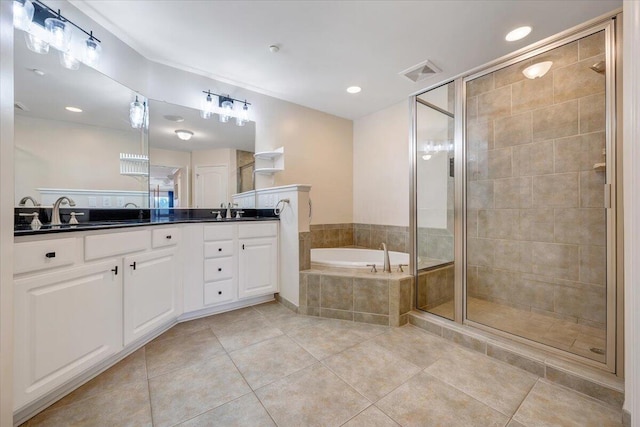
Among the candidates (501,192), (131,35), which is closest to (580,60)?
(501,192)

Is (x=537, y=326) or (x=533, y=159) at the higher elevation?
(x=533, y=159)

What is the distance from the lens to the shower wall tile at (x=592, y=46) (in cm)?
157

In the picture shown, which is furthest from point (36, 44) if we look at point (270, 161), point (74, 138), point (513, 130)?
point (513, 130)

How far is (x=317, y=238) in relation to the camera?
356 centimetres

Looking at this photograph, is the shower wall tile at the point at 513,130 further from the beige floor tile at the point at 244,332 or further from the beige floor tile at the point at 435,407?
the beige floor tile at the point at 244,332

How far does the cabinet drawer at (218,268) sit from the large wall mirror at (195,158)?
0.74 metres

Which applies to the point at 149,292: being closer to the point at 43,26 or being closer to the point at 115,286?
the point at 115,286

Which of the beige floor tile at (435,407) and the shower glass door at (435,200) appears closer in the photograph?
the beige floor tile at (435,407)

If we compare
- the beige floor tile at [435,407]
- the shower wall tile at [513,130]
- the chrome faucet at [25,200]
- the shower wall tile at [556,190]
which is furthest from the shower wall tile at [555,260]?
the chrome faucet at [25,200]

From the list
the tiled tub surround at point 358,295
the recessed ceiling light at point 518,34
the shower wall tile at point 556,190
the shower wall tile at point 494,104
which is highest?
the recessed ceiling light at point 518,34

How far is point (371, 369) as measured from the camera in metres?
1.59

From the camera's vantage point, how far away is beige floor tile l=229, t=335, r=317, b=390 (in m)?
1.52

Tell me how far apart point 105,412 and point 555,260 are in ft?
11.0

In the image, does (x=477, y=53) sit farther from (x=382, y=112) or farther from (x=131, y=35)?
(x=131, y=35)
